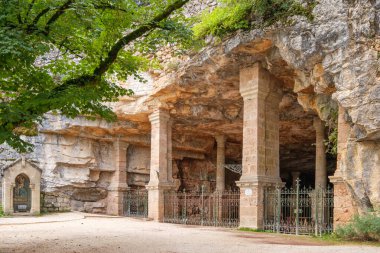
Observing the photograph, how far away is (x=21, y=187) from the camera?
68.0 feet

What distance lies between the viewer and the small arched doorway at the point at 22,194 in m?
20.4

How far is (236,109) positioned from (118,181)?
7691mm

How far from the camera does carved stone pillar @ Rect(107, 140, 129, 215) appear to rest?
929 inches

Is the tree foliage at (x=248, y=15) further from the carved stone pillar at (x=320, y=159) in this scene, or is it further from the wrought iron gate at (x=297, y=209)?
the carved stone pillar at (x=320, y=159)

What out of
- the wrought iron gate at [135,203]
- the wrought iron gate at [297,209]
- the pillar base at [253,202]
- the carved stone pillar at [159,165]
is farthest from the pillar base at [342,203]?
the wrought iron gate at [135,203]

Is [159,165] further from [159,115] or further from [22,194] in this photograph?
[22,194]

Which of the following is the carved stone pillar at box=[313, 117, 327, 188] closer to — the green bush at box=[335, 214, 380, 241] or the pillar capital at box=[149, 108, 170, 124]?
the pillar capital at box=[149, 108, 170, 124]

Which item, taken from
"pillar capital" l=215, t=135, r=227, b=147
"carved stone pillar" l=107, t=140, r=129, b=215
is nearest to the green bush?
"pillar capital" l=215, t=135, r=227, b=147

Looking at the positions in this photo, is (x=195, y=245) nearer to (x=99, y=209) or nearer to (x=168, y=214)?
(x=168, y=214)

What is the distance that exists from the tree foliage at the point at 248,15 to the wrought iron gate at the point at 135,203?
33.0ft

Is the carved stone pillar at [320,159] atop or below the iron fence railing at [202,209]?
atop

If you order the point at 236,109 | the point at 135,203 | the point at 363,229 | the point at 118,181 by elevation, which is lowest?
the point at 135,203

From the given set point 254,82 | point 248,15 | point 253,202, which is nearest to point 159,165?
point 253,202

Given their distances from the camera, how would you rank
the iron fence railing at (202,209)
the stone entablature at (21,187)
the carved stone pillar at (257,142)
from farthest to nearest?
the stone entablature at (21,187) → the iron fence railing at (202,209) → the carved stone pillar at (257,142)
